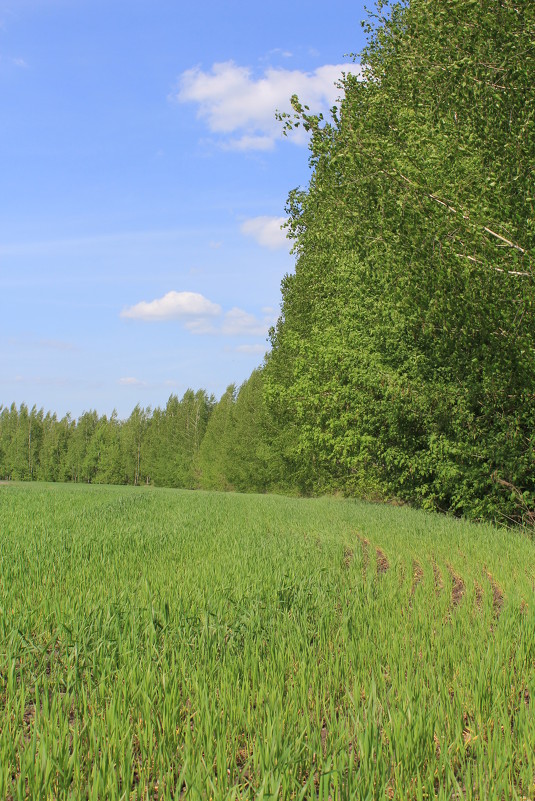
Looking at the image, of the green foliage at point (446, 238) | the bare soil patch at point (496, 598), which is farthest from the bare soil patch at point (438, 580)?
the green foliage at point (446, 238)

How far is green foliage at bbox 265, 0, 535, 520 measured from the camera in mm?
11492

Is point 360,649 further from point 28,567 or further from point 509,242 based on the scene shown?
point 509,242

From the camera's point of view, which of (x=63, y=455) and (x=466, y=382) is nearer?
(x=466, y=382)

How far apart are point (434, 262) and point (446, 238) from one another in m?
0.65

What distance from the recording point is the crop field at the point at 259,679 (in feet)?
9.62

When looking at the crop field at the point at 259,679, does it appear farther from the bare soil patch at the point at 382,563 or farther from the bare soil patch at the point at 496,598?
the bare soil patch at the point at 382,563

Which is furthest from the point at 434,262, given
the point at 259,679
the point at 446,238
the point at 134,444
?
the point at 134,444

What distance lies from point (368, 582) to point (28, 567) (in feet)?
13.7

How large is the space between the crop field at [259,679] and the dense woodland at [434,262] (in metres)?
5.85

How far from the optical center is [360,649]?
4652 millimetres

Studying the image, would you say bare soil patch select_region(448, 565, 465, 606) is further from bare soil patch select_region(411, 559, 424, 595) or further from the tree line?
the tree line

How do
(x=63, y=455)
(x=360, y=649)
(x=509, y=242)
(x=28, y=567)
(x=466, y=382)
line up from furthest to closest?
(x=63, y=455), (x=466, y=382), (x=509, y=242), (x=28, y=567), (x=360, y=649)

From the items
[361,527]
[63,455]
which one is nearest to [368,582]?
[361,527]

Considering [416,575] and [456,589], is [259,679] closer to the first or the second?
[456,589]
